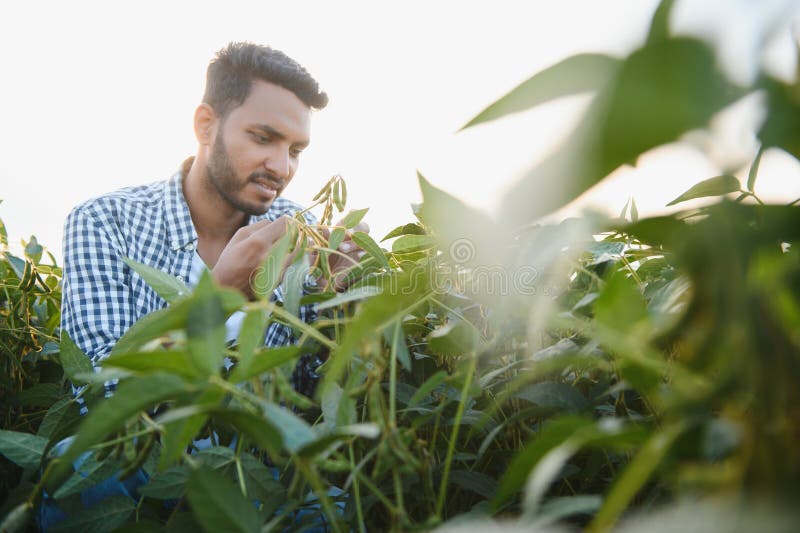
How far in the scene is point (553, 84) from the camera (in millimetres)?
168

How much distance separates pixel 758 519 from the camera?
135mm

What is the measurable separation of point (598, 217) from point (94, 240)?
1669mm

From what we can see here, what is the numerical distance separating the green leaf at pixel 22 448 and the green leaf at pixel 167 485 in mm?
134

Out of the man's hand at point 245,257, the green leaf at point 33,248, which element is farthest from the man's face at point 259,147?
the man's hand at point 245,257

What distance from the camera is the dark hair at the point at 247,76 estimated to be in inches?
96.6

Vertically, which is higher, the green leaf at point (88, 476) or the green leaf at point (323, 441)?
the green leaf at point (323, 441)

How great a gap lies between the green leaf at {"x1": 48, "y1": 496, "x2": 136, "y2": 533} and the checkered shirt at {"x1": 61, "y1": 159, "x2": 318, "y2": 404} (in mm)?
618

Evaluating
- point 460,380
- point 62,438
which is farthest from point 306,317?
point 460,380

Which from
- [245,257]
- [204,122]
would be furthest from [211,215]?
[245,257]

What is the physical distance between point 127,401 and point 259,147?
2.15 metres

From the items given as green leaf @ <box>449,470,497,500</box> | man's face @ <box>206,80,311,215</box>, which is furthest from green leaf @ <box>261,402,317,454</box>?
man's face @ <box>206,80,311,215</box>

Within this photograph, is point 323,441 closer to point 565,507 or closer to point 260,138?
point 565,507

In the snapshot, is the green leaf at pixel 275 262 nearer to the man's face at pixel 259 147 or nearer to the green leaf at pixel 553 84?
the green leaf at pixel 553 84

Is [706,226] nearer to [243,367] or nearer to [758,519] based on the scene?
[758,519]
